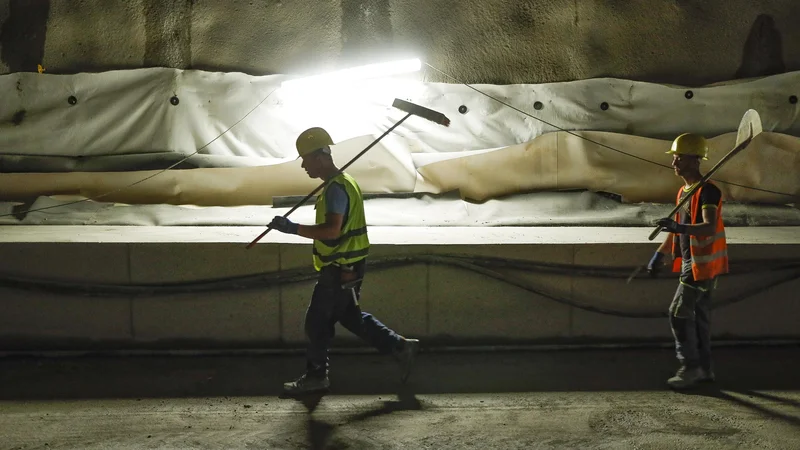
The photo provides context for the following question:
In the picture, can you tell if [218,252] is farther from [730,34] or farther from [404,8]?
[730,34]

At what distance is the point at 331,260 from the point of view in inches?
199

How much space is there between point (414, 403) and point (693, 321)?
6.69 feet

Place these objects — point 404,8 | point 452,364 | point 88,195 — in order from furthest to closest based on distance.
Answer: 1. point 404,8
2. point 88,195
3. point 452,364

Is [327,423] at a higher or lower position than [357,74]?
lower

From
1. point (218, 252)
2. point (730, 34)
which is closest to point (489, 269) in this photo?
point (218, 252)

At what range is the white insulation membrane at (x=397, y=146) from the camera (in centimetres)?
758

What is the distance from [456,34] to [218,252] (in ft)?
12.5

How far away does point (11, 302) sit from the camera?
6.11 m

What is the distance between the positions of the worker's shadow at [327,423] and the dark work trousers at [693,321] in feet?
6.26

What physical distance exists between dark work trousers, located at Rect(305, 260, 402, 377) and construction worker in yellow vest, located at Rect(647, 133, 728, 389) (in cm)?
199

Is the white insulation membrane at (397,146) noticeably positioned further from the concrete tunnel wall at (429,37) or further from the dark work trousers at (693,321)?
the dark work trousers at (693,321)

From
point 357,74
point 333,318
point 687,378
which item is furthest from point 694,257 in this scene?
point 357,74

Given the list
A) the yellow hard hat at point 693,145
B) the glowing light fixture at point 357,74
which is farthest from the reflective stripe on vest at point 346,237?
the glowing light fixture at point 357,74

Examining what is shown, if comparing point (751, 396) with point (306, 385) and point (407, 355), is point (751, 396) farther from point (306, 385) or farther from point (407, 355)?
point (306, 385)
